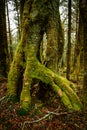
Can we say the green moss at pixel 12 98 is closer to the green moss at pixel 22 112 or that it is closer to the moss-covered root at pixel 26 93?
the moss-covered root at pixel 26 93

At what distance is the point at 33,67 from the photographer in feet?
22.9

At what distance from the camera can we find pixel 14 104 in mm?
7094

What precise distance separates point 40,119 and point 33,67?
181 cm

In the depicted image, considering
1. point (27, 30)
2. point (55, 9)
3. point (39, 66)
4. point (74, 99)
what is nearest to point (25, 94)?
Result: point (39, 66)

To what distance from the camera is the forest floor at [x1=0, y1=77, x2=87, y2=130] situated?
565 centimetres

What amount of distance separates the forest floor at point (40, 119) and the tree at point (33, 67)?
0.30 metres

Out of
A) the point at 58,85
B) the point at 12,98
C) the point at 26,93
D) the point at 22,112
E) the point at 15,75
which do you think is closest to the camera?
the point at 22,112

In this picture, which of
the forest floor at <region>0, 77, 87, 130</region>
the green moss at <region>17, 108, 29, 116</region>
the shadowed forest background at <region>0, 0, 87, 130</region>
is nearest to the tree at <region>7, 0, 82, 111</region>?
the shadowed forest background at <region>0, 0, 87, 130</region>

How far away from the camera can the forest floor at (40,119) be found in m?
5.65

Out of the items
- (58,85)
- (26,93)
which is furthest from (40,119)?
(58,85)

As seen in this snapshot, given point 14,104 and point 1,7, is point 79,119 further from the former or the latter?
point 1,7

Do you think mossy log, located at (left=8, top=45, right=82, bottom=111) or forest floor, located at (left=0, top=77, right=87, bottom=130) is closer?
forest floor, located at (left=0, top=77, right=87, bottom=130)

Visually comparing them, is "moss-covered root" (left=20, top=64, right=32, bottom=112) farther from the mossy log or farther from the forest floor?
the forest floor

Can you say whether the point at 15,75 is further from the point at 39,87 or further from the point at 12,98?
the point at 39,87
